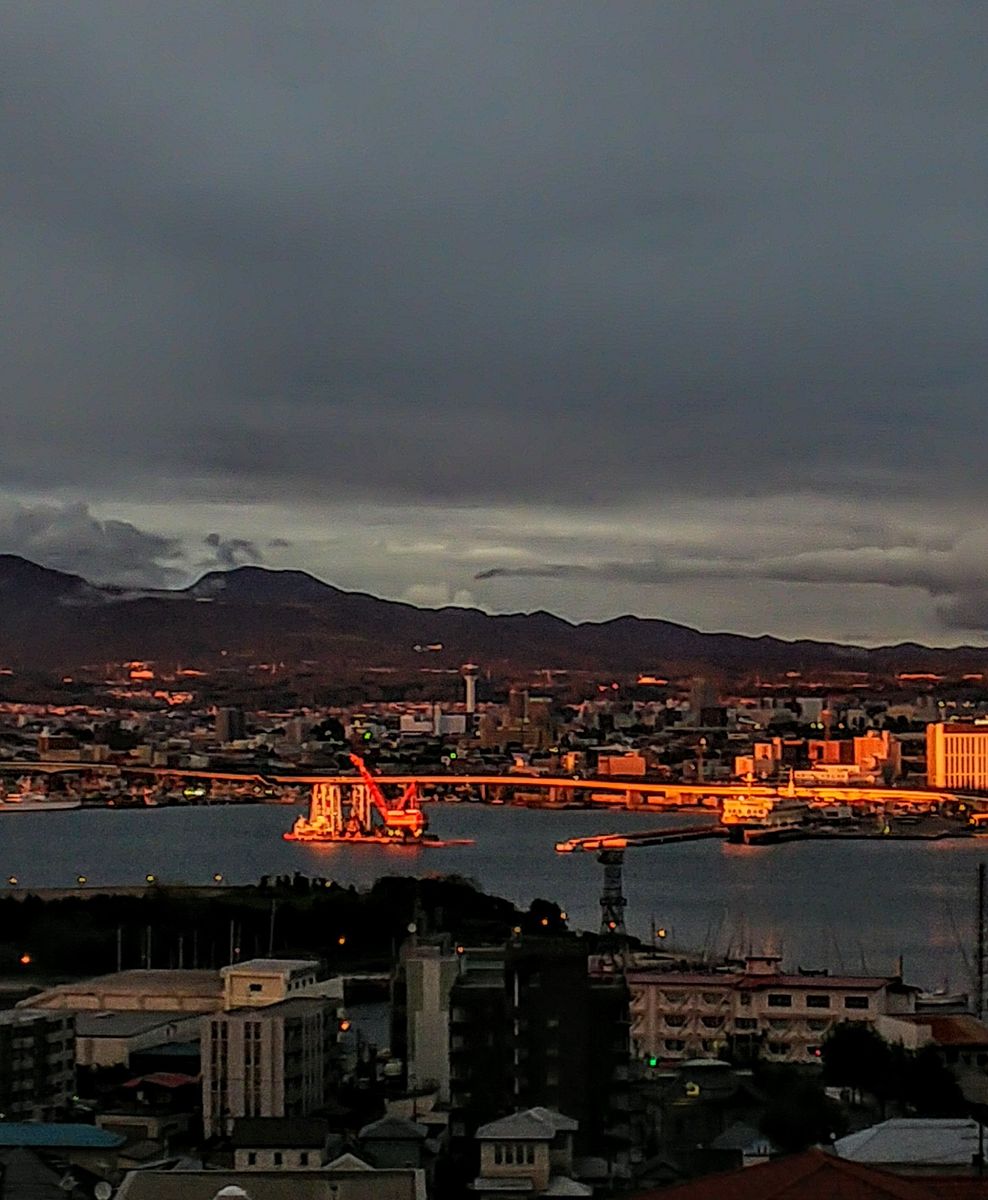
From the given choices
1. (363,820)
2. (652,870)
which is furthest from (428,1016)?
(363,820)

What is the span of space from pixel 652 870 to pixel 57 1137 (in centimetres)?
1287

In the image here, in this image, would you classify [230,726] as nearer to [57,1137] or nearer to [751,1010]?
[751,1010]

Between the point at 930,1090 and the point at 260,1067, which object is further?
the point at 260,1067

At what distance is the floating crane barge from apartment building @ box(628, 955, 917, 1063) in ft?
43.6

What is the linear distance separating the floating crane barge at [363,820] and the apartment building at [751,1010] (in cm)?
1329

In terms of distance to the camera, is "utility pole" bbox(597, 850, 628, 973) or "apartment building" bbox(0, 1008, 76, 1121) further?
"utility pole" bbox(597, 850, 628, 973)

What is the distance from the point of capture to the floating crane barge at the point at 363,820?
20.8 metres

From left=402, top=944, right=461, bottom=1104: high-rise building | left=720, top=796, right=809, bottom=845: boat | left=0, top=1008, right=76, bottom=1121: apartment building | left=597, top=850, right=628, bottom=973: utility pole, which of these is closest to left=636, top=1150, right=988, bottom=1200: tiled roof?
left=402, top=944, right=461, bottom=1104: high-rise building

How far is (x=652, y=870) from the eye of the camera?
55.3 ft

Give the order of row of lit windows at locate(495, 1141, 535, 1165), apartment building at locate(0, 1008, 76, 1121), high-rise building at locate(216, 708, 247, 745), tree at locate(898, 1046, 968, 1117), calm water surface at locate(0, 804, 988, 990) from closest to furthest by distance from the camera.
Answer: row of lit windows at locate(495, 1141, 535, 1165)
tree at locate(898, 1046, 968, 1117)
apartment building at locate(0, 1008, 76, 1121)
calm water surface at locate(0, 804, 988, 990)
high-rise building at locate(216, 708, 247, 745)

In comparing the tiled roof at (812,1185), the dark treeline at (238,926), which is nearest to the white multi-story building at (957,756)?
the dark treeline at (238,926)

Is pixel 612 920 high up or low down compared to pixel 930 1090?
up

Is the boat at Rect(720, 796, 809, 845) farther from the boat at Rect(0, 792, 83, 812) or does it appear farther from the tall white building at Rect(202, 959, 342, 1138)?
the tall white building at Rect(202, 959, 342, 1138)

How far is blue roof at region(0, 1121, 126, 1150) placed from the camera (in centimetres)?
406
